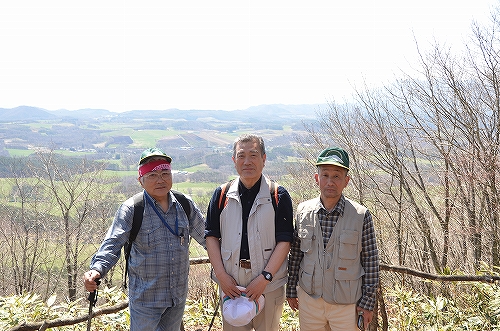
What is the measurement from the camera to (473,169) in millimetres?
9281

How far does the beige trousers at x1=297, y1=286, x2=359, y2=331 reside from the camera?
7.79ft

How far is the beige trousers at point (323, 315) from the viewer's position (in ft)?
7.79

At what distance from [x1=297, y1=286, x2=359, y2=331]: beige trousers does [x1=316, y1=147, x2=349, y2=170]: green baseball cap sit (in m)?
0.87

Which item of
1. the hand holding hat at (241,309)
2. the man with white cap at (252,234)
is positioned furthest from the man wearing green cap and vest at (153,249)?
the hand holding hat at (241,309)

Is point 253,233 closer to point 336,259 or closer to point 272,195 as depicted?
point 272,195

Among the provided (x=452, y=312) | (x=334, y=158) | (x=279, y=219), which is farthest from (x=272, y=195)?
(x=452, y=312)

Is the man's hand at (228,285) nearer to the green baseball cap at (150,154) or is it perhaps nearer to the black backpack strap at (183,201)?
the black backpack strap at (183,201)

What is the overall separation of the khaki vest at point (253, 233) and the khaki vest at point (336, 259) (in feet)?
0.70

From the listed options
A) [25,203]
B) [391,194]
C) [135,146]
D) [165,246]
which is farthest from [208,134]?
[165,246]

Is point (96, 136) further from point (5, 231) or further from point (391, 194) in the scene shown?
point (391, 194)

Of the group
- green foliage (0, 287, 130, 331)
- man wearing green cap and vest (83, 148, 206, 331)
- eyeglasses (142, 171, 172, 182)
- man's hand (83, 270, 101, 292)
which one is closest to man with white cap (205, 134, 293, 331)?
man wearing green cap and vest (83, 148, 206, 331)

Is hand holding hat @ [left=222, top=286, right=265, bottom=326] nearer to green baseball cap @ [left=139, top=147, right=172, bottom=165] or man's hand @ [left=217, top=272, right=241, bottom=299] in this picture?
man's hand @ [left=217, top=272, right=241, bottom=299]

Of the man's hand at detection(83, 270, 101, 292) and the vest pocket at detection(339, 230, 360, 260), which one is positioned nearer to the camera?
the man's hand at detection(83, 270, 101, 292)

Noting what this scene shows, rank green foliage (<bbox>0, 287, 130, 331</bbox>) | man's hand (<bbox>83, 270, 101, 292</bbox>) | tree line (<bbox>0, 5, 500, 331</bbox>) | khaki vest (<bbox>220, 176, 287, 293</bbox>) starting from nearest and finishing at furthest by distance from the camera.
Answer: man's hand (<bbox>83, 270, 101, 292</bbox>) → khaki vest (<bbox>220, 176, 287, 293</bbox>) → green foliage (<bbox>0, 287, 130, 331</bbox>) → tree line (<bbox>0, 5, 500, 331</bbox>)
